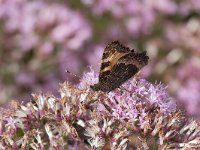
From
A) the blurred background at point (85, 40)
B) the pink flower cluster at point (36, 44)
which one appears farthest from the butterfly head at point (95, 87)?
the pink flower cluster at point (36, 44)

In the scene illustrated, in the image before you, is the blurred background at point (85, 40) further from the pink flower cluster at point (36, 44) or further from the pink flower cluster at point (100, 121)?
the pink flower cluster at point (100, 121)

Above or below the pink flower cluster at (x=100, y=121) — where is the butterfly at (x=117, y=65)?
above

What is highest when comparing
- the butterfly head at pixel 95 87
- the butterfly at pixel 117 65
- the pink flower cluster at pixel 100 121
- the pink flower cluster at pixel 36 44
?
the pink flower cluster at pixel 36 44

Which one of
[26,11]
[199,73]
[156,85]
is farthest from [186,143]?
[26,11]

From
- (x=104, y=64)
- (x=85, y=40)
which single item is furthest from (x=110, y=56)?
(x=85, y=40)

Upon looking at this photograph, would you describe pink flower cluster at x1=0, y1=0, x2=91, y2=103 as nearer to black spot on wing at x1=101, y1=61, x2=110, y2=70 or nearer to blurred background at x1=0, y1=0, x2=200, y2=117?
blurred background at x1=0, y1=0, x2=200, y2=117

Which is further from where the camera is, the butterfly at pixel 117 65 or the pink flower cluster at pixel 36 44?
the pink flower cluster at pixel 36 44
